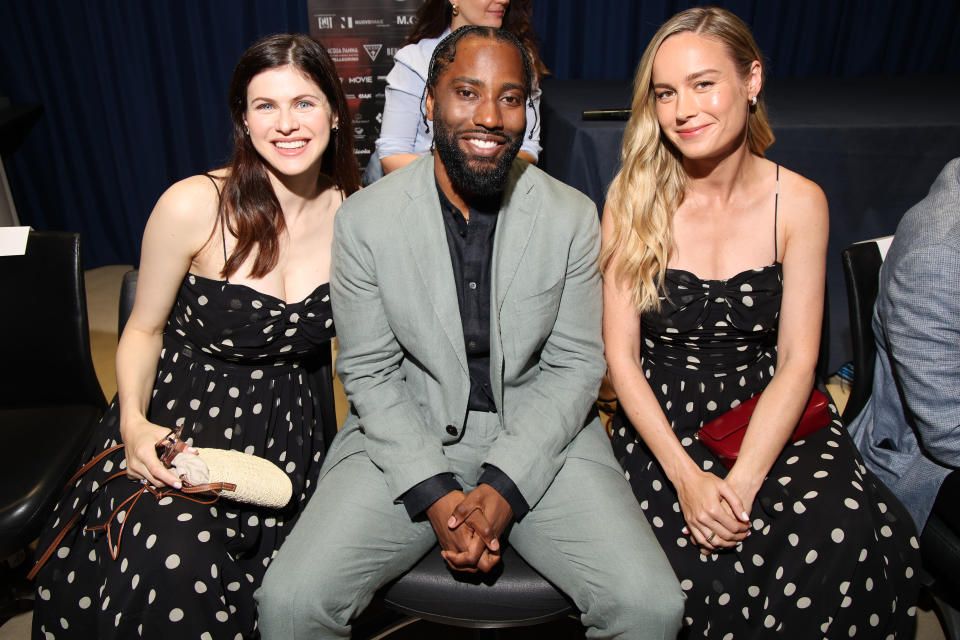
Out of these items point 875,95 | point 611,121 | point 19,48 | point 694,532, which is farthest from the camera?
point 19,48

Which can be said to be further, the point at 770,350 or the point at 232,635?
the point at 770,350

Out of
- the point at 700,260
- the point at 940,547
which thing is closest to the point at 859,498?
the point at 940,547

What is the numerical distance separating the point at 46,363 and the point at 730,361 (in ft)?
6.19

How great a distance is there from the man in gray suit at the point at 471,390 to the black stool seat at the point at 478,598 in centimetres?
4

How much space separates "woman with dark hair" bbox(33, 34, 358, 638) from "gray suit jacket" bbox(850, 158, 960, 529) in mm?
1392

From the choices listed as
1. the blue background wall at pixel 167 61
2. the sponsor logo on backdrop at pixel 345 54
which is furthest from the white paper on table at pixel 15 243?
the blue background wall at pixel 167 61

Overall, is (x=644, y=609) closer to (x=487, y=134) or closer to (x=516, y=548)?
(x=516, y=548)

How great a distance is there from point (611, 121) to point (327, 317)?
1657 millimetres

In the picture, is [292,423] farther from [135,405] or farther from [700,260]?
[700,260]

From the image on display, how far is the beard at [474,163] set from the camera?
1599 millimetres

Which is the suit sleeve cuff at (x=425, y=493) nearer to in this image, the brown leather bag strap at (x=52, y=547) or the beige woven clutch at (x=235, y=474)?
the beige woven clutch at (x=235, y=474)

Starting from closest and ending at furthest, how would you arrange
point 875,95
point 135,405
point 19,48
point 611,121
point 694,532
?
point 694,532
point 135,405
point 611,121
point 875,95
point 19,48

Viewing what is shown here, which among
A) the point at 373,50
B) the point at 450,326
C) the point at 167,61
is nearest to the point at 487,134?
the point at 450,326

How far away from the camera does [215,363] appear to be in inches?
73.8
